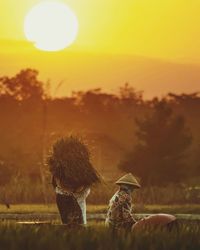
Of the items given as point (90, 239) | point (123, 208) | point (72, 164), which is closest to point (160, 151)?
point (72, 164)

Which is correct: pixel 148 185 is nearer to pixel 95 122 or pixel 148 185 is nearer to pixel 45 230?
pixel 45 230

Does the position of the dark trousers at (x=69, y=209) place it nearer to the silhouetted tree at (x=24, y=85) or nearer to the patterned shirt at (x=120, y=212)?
the patterned shirt at (x=120, y=212)

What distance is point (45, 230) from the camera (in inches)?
650

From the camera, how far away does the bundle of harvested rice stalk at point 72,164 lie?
61.0 ft

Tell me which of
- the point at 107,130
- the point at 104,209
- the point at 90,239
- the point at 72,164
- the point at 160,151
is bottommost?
the point at 90,239

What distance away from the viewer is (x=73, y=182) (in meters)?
18.6

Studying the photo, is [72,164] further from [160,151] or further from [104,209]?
[160,151]

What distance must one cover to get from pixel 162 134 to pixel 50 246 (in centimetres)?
4163

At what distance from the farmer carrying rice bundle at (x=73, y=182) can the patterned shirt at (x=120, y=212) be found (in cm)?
49

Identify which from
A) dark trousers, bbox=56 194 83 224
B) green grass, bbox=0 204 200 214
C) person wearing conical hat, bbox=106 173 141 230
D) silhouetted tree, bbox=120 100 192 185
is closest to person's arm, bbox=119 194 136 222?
person wearing conical hat, bbox=106 173 141 230

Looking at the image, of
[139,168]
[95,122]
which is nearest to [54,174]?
[139,168]

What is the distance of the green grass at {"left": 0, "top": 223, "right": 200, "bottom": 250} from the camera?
15.5 metres

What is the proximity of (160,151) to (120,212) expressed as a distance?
123 feet

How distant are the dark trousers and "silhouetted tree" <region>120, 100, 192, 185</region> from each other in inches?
1367
